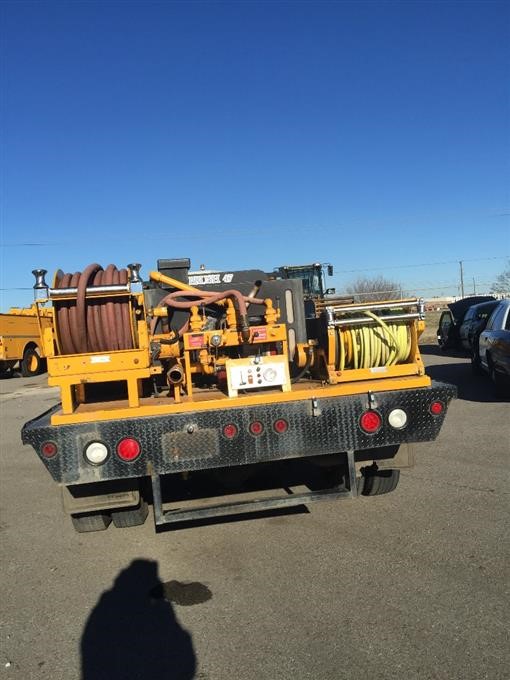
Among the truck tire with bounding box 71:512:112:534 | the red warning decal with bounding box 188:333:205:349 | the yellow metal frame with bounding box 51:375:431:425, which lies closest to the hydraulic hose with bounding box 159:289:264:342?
the red warning decal with bounding box 188:333:205:349

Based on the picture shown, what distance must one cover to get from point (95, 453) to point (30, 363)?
68.3ft

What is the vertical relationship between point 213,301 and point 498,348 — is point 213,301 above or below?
above

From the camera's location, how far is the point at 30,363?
2303 cm

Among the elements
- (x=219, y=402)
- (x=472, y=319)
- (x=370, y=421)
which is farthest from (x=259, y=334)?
(x=472, y=319)

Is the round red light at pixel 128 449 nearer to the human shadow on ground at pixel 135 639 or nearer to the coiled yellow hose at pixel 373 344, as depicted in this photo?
the human shadow on ground at pixel 135 639

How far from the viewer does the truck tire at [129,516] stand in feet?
15.3

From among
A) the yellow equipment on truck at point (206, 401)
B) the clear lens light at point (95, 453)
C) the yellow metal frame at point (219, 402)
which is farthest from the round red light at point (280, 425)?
the clear lens light at point (95, 453)

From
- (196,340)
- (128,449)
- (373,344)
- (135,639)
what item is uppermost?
(196,340)

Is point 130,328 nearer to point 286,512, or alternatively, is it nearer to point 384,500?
point 286,512

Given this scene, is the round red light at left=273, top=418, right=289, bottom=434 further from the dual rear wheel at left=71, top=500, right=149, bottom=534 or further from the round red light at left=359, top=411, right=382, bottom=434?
the dual rear wheel at left=71, top=500, right=149, bottom=534

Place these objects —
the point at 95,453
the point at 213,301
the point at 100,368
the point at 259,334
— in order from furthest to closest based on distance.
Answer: the point at 213,301
the point at 259,334
the point at 100,368
the point at 95,453

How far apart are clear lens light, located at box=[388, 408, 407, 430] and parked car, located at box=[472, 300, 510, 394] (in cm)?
597

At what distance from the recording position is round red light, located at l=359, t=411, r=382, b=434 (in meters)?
3.99

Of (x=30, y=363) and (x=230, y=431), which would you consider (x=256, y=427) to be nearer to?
(x=230, y=431)
